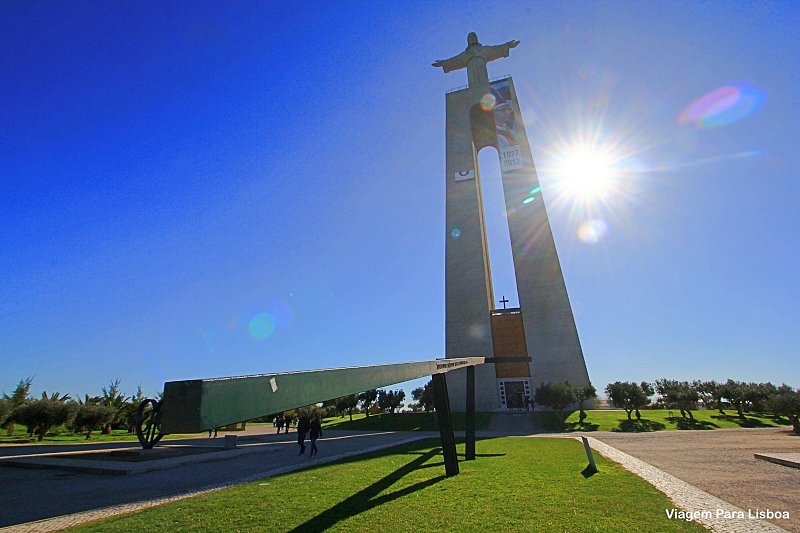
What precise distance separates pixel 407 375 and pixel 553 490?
4.01m

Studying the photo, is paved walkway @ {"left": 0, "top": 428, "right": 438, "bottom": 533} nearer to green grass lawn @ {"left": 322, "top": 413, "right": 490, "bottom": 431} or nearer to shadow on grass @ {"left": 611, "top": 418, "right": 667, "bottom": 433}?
green grass lawn @ {"left": 322, "top": 413, "right": 490, "bottom": 431}

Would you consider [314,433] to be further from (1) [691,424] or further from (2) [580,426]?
(1) [691,424]

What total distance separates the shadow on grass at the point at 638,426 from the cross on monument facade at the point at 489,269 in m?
6.62

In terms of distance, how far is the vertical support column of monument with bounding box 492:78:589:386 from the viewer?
33438mm

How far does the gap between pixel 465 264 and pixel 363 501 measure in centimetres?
3357

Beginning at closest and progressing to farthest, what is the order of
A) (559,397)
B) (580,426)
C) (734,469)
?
1. (734,469)
2. (580,426)
3. (559,397)

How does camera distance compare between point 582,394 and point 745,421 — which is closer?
point 745,421

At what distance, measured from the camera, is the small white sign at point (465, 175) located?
138 ft

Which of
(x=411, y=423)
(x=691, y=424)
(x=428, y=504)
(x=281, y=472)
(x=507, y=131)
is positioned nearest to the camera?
(x=428, y=504)

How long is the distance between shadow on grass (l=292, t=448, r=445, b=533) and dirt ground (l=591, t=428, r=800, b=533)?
595 centimetres

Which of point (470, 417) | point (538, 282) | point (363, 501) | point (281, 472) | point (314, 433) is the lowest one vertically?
point (281, 472)

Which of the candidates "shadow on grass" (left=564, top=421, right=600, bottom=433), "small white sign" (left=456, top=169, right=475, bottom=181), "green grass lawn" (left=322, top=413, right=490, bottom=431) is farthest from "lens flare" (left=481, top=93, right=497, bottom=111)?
"shadow on grass" (left=564, top=421, right=600, bottom=433)

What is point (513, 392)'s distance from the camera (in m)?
35.9

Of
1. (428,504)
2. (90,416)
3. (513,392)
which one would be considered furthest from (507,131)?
(90,416)
